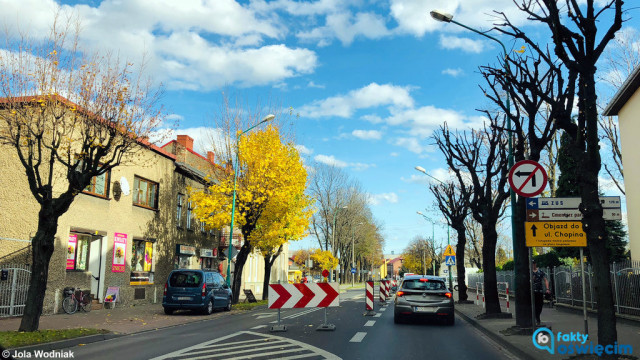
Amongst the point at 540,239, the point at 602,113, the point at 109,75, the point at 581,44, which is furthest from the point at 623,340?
the point at 602,113

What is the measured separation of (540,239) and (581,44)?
4.07 metres

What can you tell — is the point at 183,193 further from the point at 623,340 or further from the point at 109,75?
the point at 623,340

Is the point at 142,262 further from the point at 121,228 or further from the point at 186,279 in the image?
the point at 186,279

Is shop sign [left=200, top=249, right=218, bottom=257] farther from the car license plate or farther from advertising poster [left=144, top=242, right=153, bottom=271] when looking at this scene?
the car license plate

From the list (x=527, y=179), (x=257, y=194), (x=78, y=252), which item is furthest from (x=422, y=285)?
(x=78, y=252)

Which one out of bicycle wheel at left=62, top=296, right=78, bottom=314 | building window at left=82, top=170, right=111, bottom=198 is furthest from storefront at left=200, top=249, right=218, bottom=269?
bicycle wheel at left=62, top=296, right=78, bottom=314

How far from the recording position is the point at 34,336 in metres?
10.4

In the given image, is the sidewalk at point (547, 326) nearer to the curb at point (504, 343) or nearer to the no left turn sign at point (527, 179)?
the curb at point (504, 343)

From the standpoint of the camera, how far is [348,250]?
73000mm

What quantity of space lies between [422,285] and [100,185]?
1440 cm

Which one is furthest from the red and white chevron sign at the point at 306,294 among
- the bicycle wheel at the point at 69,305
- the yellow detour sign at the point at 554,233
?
the bicycle wheel at the point at 69,305

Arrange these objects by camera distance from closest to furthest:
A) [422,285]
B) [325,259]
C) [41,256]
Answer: [41,256] → [422,285] → [325,259]

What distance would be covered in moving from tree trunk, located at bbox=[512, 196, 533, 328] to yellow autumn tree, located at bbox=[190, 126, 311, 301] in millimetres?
13823

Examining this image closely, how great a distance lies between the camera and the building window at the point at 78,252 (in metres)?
19.8
